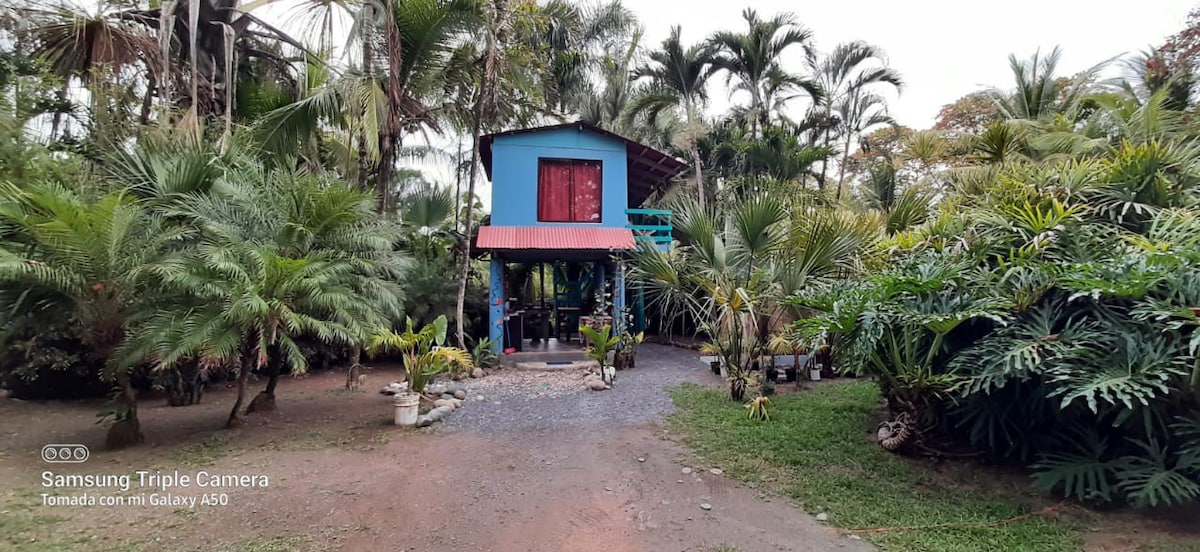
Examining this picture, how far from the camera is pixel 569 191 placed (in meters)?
10.8

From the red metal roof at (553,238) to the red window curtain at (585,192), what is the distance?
1.23 ft

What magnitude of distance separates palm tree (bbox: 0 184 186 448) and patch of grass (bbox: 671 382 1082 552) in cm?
553

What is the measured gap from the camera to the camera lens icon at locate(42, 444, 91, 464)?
4.70 meters

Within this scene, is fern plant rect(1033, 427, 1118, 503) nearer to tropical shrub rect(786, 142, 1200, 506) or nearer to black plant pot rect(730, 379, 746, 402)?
tropical shrub rect(786, 142, 1200, 506)

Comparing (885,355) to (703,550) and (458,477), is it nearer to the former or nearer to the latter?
(703,550)

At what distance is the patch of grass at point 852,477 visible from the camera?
10.6 feet

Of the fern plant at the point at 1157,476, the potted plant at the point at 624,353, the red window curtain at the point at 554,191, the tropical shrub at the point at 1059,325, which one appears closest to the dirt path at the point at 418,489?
the tropical shrub at the point at 1059,325

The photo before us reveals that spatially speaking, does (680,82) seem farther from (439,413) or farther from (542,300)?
(439,413)

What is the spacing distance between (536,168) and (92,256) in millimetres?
7009

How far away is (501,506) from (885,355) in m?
3.58

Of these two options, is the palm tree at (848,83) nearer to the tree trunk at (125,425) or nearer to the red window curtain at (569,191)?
the red window curtain at (569,191)

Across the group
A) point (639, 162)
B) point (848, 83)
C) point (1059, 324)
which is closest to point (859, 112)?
point (848, 83)

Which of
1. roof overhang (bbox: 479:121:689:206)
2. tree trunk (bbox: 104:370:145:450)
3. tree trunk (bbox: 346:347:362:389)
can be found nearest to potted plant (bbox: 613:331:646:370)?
roof overhang (bbox: 479:121:689:206)

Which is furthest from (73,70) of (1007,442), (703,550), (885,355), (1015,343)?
(1007,442)
